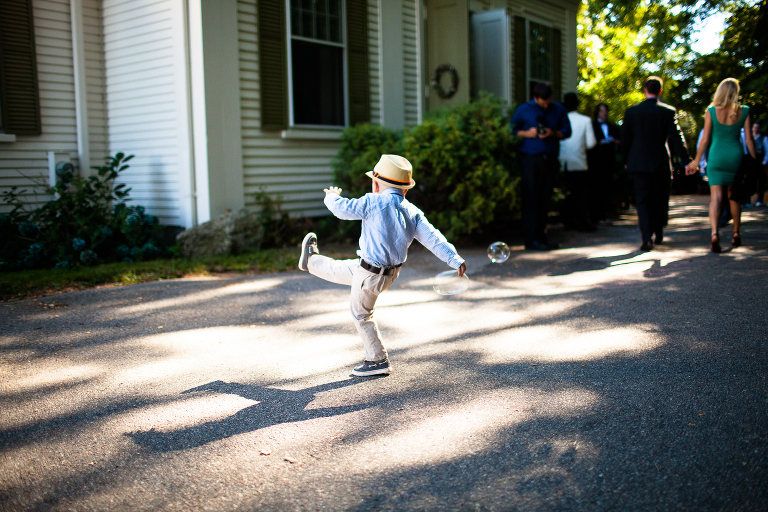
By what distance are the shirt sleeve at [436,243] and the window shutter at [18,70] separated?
7.74 metres

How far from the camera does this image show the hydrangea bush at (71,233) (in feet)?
28.4

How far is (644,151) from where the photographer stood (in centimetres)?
893

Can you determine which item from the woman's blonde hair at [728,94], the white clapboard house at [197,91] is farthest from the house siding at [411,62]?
the woman's blonde hair at [728,94]

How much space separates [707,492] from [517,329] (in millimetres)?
2808

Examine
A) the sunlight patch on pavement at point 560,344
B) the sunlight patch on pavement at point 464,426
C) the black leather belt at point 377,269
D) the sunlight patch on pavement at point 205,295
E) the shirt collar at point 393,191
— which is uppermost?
the shirt collar at point 393,191

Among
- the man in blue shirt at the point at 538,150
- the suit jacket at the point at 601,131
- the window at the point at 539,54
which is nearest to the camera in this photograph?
the man in blue shirt at the point at 538,150

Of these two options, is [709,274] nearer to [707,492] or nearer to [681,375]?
[681,375]

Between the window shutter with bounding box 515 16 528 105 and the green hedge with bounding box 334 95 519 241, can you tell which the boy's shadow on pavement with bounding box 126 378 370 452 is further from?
the window shutter with bounding box 515 16 528 105

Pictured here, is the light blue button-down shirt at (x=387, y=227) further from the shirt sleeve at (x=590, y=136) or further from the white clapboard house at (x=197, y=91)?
the shirt sleeve at (x=590, y=136)

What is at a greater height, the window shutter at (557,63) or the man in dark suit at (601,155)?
the window shutter at (557,63)

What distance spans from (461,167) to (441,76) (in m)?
4.61

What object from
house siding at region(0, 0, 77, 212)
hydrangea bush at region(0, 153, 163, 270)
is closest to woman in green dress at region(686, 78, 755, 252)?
hydrangea bush at region(0, 153, 163, 270)

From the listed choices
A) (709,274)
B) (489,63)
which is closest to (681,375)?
(709,274)

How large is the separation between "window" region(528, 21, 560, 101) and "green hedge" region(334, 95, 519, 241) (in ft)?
20.8
